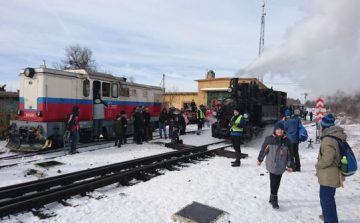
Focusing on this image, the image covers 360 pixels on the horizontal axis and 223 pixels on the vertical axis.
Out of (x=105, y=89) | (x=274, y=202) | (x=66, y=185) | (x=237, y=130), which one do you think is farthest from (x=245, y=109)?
(x=66, y=185)

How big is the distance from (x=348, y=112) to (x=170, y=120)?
8.73m

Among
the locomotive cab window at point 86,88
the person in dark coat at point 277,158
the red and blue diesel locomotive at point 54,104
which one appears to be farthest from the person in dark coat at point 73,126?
the person in dark coat at point 277,158

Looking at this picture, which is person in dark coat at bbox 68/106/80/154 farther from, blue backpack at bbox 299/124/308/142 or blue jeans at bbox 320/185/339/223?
blue jeans at bbox 320/185/339/223

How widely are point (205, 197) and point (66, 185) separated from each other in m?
3.04

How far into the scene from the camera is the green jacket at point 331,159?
358 centimetres

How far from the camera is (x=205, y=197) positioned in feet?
16.3

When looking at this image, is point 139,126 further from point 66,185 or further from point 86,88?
point 66,185

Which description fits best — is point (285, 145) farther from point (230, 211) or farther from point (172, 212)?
point (172, 212)

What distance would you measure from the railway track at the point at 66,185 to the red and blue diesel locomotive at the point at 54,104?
4118mm

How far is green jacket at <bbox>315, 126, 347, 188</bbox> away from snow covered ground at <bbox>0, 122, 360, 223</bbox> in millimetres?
1016

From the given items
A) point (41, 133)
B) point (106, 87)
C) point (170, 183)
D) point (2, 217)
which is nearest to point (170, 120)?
point (106, 87)

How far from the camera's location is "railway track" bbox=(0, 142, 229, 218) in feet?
13.9

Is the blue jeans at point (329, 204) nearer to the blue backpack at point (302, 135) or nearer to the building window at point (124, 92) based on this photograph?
the blue backpack at point (302, 135)

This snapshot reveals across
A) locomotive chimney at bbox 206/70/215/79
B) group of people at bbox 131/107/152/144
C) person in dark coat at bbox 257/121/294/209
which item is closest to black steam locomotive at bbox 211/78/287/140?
group of people at bbox 131/107/152/144
